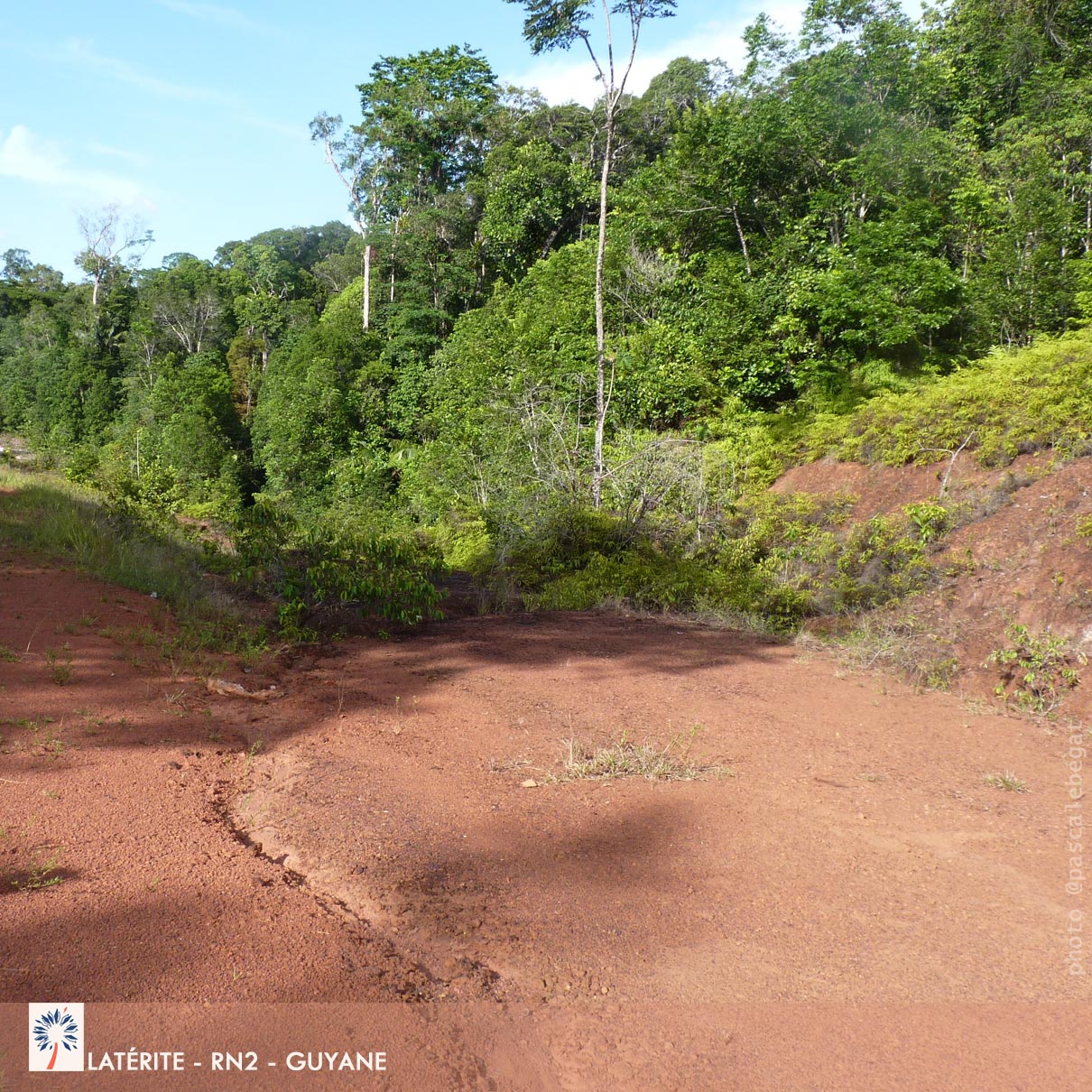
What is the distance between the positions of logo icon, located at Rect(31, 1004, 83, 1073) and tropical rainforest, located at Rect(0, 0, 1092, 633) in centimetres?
599

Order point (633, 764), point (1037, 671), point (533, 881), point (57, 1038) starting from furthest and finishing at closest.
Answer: point (1037, 671), point (633, 764), point (533, 881), point (57, 1038)

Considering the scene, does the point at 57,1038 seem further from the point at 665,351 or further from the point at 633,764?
the point at 665,351

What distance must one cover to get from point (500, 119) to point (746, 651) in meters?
28.9

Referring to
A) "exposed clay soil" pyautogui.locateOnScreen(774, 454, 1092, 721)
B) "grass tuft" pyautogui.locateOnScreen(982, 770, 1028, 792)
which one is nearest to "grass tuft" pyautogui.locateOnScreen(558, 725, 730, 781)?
"grass tuft" pyautogui.locateOnScreen(982, 770, 1028, 792)

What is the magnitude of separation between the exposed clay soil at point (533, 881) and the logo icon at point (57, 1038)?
0.06 metres

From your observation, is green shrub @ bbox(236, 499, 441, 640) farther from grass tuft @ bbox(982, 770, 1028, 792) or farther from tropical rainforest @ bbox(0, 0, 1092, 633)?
grass tuft @ bbox(982, 770, 1028, 792)

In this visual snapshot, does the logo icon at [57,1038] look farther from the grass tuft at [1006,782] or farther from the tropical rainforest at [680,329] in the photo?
the tropical rainforest at [680,329]

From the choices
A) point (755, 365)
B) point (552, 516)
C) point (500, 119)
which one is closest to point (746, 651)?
point (552, 516)

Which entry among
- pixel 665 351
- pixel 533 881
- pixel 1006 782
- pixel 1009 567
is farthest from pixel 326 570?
pixel 665 351

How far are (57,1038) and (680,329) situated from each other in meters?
18.1

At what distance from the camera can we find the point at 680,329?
18.6m

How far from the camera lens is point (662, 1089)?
8.23 ft

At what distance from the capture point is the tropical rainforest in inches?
437

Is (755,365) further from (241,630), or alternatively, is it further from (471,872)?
(471,872)
